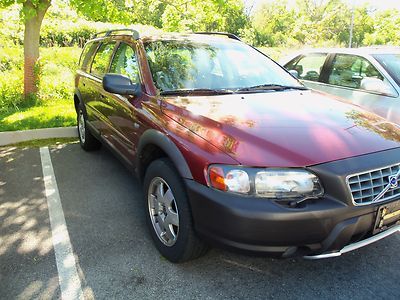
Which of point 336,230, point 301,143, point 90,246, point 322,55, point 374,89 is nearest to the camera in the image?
point 336,230

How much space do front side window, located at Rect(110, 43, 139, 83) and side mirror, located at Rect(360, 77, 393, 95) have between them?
337 cm

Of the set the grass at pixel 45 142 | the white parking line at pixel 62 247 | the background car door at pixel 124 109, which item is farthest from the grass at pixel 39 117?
the background car door at pixel 124 109

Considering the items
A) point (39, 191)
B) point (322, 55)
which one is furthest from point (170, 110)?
point (322, 55)

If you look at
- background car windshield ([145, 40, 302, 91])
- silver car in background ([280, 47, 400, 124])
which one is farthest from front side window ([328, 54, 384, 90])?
background car windshield ([145, 40, 302, 91])

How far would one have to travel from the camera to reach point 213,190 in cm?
230

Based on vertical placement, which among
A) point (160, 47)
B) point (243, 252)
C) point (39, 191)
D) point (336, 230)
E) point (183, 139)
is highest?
point (160, 47)

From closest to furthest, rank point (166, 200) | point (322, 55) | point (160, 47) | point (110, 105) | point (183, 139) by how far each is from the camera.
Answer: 1. point (183, 139)
2. point (166, 200)
3. point (160, 47)
4. point (110, 105)
5. point (322, 55)

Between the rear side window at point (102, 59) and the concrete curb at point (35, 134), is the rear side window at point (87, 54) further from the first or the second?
the concrete curb at point (35, 134)

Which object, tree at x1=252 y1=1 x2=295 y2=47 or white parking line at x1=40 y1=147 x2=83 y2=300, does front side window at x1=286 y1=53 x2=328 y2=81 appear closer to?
white parking line at x1=40 y1=147 x2=83 y2=300

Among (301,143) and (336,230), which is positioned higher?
(301,143)

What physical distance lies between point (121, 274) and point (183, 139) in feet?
3.55

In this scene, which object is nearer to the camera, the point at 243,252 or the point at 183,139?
the point at 243,252

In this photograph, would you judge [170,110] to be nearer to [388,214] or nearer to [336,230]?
[336,230]

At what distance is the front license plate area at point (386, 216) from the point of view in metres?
2.35
